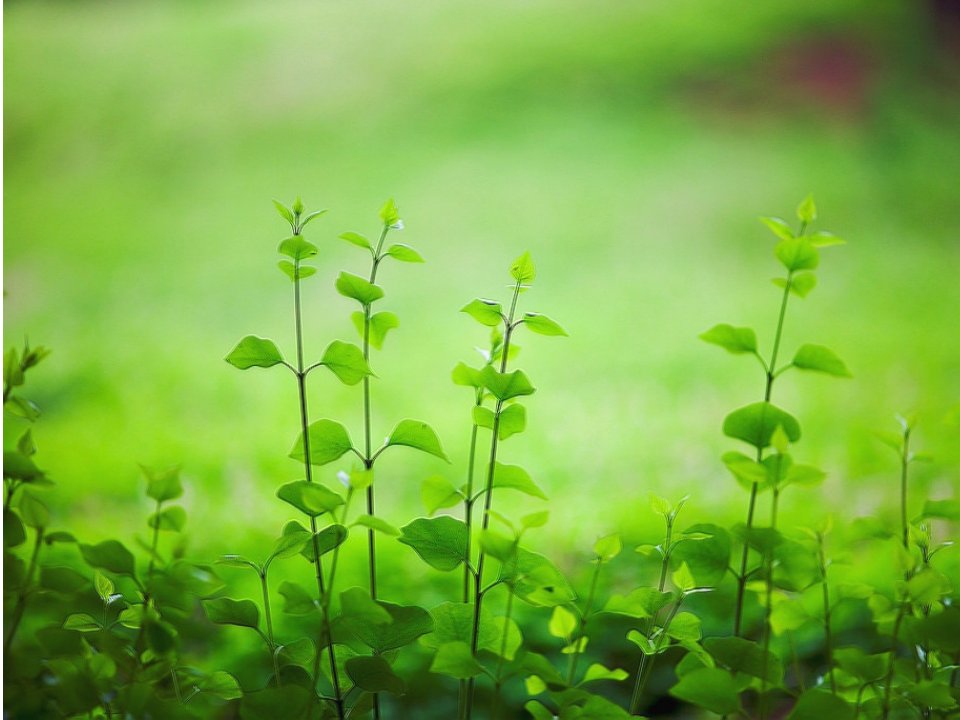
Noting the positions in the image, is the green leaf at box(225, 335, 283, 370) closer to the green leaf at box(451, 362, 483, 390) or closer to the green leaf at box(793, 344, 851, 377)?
the green leaf at box(451, 362, 483, 390)

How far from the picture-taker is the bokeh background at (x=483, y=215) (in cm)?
184

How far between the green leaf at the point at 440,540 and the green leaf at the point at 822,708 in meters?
0.19

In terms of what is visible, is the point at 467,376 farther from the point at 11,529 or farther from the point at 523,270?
the point at 11,529

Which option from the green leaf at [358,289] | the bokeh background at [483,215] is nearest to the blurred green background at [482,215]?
the bokeh background at [483,215]

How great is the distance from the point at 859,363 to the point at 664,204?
0.94 m

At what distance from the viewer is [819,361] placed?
441mm

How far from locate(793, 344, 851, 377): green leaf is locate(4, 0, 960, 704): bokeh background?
1.14 m

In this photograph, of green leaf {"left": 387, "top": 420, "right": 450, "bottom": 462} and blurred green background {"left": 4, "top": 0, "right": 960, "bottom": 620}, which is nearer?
green leaf {"left": 387, "top": 420, "right": 450, "bottom": 462}

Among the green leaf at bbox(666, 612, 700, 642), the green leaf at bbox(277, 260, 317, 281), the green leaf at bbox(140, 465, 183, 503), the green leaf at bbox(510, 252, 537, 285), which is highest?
the green leaf at bbox(510, 252, 537, 285)

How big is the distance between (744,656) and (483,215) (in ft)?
7.67

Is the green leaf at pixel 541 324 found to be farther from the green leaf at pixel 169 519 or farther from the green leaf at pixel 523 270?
the green leaf at pixel 169 519

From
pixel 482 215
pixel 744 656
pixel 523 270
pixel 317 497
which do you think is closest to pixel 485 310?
pixel 523 270

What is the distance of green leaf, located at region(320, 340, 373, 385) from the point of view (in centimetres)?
42

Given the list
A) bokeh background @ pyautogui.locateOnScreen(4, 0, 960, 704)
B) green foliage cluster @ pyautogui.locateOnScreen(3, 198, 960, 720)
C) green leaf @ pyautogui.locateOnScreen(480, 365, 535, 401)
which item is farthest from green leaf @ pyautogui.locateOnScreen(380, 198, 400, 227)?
bokeh background @ pyautogui.locateOnScreen(4, 0, 960, 704)
